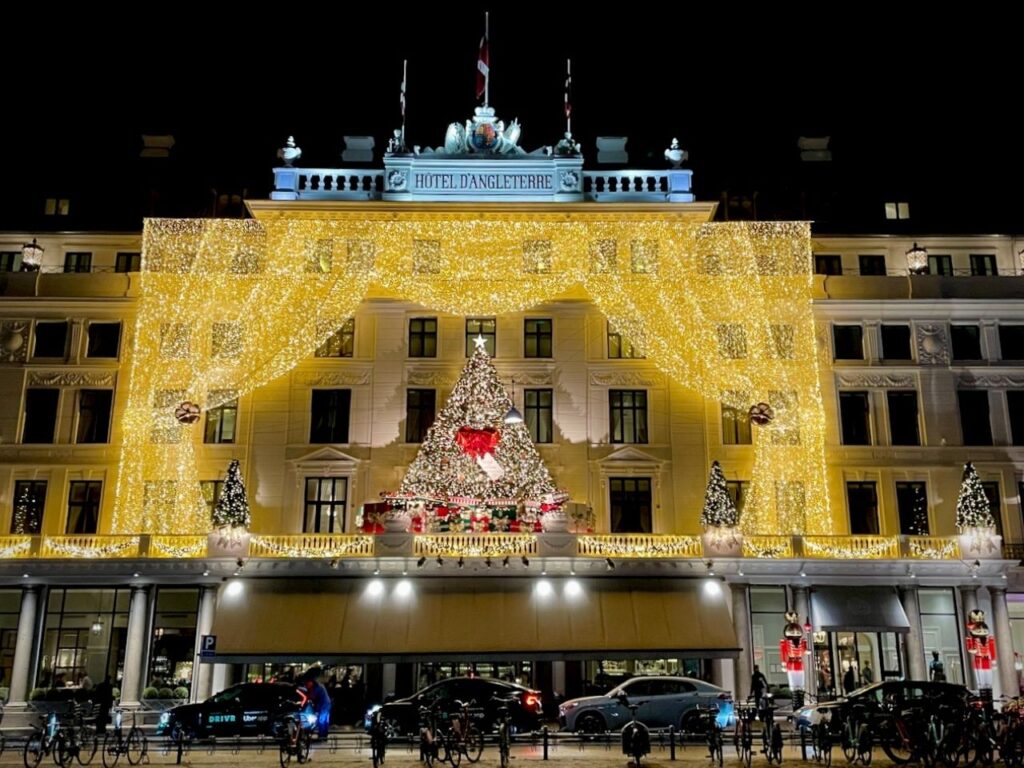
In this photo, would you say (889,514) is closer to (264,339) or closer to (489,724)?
(489,724)

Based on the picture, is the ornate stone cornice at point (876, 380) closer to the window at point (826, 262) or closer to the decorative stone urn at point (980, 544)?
the window at point (826, 262)

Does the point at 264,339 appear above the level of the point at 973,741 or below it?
above

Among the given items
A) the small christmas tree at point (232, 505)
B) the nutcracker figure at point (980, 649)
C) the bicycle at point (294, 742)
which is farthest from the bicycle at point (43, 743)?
the nutcracker figure at point (980, 649)

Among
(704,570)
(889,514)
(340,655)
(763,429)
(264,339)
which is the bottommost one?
(340,655)

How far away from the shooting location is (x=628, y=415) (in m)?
38.8

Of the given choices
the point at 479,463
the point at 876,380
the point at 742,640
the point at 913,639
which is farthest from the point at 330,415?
the point at 913,639

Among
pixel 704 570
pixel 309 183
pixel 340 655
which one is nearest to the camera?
pixel 340 655

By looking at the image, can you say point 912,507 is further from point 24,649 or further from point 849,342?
point 24,649

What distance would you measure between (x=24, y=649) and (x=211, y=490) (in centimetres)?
797

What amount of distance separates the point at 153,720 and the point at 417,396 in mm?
14248

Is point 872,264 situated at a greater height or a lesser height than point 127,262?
greater

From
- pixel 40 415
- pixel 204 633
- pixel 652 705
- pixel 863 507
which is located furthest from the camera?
pixel 40 415

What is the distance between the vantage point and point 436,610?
33312 millimetres

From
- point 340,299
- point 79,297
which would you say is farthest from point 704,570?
point 79,297
